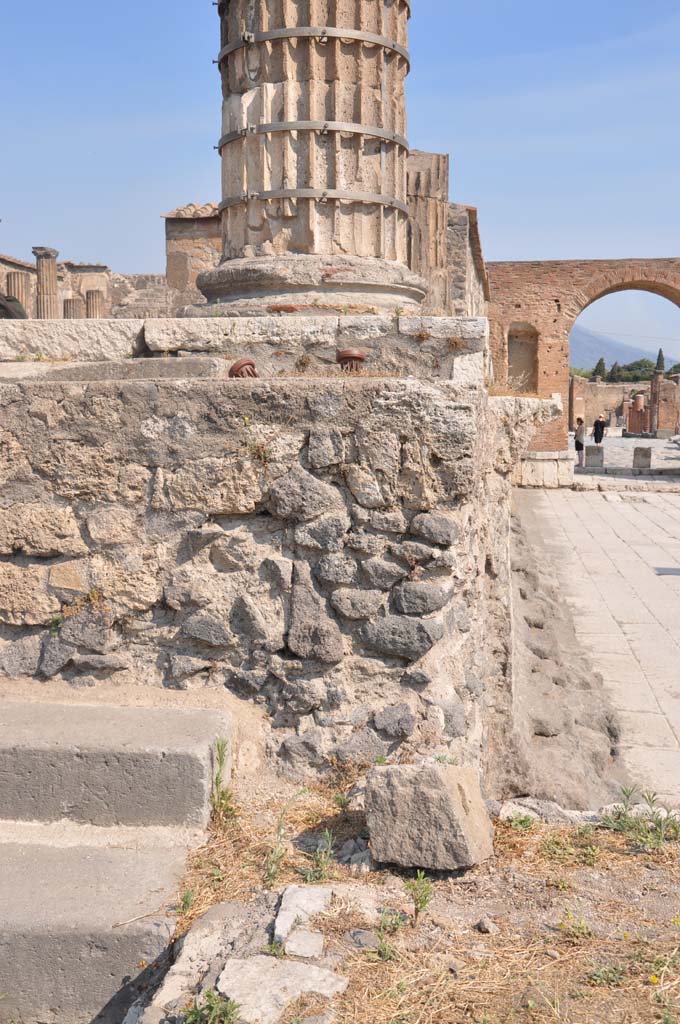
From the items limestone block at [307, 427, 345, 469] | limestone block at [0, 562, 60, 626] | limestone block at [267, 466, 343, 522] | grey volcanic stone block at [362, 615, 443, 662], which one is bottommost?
grey volcanic stone block at [362, 615, 443, 662]

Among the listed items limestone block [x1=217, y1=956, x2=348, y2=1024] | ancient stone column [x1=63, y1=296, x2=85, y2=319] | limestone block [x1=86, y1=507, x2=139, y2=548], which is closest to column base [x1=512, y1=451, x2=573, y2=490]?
ancient stone column [x1=63, y1=296, x2=85, y2=319]

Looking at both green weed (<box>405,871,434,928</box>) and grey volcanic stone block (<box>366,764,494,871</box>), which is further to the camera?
grey volcanic stone block (<box>366,764,494,871</box>)

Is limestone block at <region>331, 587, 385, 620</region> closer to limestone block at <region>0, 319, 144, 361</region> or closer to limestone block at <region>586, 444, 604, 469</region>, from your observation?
limestone block at <region>0, 319, 144, 361</region>

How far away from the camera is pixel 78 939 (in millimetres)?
2348

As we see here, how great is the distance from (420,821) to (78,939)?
970 mm

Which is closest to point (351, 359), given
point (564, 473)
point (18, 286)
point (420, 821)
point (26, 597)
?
point (26, 597)

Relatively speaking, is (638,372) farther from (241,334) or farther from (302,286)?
(241,334)

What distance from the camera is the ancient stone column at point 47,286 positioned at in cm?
2039

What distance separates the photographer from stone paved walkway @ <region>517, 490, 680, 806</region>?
5215 mm

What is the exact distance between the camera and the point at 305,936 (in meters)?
2.24

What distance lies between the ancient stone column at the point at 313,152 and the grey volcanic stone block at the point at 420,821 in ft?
12.6

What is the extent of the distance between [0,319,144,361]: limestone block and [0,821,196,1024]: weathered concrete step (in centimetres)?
277

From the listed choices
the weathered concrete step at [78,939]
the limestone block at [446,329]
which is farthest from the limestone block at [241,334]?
the weathered concrete step at [78,939]

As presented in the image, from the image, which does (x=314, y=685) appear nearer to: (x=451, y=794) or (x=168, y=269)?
(x=451, y=794)
